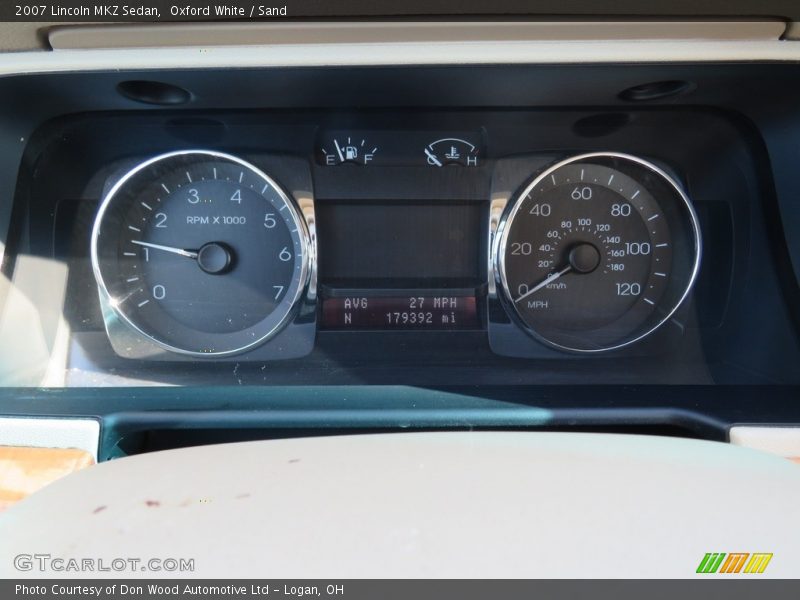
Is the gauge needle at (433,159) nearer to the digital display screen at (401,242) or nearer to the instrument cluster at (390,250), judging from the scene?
the instrument cluster at (390,250)

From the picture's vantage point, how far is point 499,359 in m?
2.27

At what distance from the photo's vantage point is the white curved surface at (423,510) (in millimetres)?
1255

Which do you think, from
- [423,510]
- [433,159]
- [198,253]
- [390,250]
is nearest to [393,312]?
[390,250]

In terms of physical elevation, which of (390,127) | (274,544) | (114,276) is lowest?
(274,544)

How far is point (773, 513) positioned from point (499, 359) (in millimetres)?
1001

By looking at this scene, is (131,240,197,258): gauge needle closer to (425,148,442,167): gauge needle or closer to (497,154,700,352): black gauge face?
(425,148,442,167): gauge needle

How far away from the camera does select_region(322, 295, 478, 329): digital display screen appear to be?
227 centimetres

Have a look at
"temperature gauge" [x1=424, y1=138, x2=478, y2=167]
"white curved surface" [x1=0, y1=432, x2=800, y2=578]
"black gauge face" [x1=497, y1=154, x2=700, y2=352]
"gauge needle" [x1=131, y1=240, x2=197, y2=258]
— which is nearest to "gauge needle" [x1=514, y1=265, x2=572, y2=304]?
"black gauge face" [x1=497, y1=154, x2=700, y2=352]

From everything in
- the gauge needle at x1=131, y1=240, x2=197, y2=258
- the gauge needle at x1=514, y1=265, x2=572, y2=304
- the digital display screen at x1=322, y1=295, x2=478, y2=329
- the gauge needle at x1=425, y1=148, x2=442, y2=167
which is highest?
the gauge needle at x1=425, y1=148, x2=442, y2=167

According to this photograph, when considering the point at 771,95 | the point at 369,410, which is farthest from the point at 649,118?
the point at 369,410

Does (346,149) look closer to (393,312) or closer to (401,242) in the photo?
(401,242)

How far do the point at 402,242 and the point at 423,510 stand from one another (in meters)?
1.09

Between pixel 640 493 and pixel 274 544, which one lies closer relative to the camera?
pixel 274 544

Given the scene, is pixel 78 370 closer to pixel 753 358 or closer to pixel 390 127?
pixel 390 127
